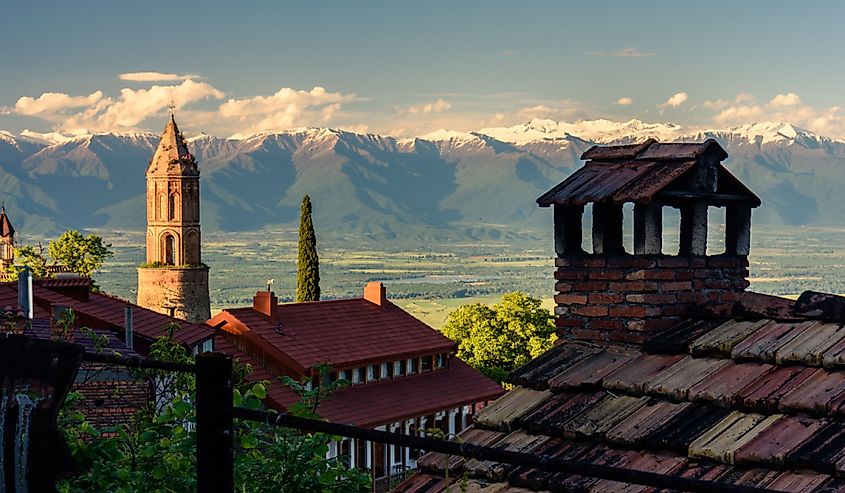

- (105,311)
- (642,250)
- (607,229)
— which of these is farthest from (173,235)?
(642,250)

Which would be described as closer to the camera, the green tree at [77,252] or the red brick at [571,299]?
the red brick at [571,299]

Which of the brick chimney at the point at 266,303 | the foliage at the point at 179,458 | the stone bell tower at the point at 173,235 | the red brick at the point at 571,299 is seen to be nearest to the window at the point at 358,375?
the brick chimney at the point at 266,303

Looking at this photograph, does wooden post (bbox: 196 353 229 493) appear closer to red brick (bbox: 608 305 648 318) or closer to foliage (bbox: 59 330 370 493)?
foliage (bbox: 59 330 370 493)

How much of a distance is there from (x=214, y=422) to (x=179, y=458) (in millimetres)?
2083

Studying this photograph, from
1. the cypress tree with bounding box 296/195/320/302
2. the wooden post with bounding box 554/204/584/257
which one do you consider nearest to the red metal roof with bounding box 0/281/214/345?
the wooden post with bounding box 554/204/584/257

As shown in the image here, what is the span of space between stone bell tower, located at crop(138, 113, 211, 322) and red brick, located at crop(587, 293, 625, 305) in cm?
8883

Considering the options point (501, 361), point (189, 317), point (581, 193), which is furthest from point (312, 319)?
point (189, 317)

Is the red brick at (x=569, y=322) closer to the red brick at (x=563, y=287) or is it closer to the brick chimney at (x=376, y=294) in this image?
the red brick at (x=563, y=287)

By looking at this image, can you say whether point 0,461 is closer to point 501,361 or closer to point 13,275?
point 501,361

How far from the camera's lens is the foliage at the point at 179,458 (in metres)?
5.66

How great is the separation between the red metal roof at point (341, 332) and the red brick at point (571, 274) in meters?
32.7

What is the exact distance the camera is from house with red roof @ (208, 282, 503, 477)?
41.8m

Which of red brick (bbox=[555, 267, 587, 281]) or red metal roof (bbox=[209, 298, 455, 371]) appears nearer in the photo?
red brick (bbox=[555, 267, 587, 281])

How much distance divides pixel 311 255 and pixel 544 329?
14613 mm
